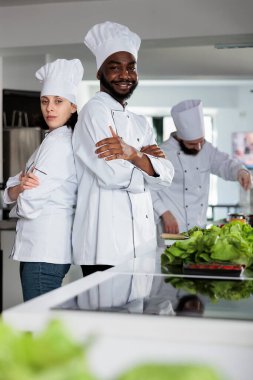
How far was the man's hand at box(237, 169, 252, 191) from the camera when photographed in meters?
3.96

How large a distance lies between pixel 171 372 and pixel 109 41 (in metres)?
2.55

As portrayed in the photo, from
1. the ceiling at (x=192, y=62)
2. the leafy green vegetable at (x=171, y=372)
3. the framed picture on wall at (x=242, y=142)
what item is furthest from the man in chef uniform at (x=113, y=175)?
the framed picture on wall at (x=242, y=142)

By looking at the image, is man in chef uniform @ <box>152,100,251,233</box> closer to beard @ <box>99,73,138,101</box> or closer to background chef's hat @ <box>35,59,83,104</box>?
background chef's hat @ <box>35,59,83,104</box>

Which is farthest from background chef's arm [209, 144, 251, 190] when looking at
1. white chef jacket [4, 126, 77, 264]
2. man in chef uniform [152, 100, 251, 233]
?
white chef jacket [4, 126, 77, 264]

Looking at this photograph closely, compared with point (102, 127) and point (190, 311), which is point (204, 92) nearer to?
point (102, 127)

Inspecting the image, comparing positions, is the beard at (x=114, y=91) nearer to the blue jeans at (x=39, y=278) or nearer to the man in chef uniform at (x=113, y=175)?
the man in chef uniform at (x=113, y=175)

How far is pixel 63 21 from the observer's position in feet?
20.4

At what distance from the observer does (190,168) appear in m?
4.39

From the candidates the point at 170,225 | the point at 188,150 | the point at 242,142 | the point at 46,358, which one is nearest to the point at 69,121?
the point at 170,225

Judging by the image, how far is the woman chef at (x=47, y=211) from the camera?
8.46 ft

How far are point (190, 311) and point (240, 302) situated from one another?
146 mm

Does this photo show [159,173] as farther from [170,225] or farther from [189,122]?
[189,122]

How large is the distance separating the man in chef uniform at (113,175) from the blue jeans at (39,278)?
102 mm

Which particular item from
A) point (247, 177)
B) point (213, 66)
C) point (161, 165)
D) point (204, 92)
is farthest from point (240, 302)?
point (204, 92)
